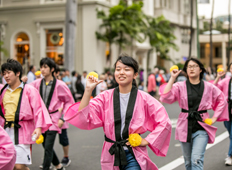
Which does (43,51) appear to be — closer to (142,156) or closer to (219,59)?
(142,156)

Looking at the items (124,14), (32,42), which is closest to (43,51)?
(32,42)

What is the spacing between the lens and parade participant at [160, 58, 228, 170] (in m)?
5.09

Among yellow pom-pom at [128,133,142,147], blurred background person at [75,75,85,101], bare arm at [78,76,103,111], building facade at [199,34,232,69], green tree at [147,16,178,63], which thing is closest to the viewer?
bare arm at [78,76,103,111]

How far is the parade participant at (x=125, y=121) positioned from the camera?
3.57 metres

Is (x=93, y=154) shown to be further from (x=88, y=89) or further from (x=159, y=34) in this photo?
(x=159, y=34)

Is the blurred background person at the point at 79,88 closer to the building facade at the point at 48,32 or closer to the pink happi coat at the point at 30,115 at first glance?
the building facade at the point at 48,32

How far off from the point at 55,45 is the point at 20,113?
18.4m

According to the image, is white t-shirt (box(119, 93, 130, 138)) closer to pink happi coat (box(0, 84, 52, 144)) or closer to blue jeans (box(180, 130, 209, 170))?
pink happi coat (box(0, 84, 52, 144))

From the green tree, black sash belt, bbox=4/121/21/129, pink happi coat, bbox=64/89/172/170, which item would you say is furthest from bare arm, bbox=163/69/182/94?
the green tree

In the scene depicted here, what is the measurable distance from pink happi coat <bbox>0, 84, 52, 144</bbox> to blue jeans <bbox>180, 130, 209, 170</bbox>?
2063 mm

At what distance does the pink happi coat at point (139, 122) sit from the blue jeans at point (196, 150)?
1224 mm

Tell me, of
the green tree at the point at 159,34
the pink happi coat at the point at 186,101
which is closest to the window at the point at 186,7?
the green tree at the point at 159,34

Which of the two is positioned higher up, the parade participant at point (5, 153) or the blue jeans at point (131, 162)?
the parade participant at point (5, 153)

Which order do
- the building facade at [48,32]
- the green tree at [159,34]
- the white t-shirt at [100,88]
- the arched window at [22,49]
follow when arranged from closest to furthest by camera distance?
the white t-shirt at [100,88] < the building facade at [48,32] < the arched window at [22,49] < the green tree at [159,34]
